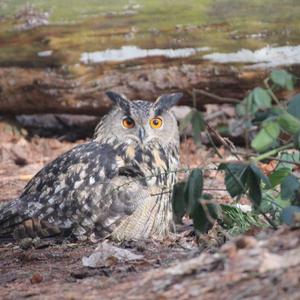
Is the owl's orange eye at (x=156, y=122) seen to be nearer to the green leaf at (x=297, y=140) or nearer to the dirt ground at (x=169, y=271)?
the dirt ground at (x=169, y=271)

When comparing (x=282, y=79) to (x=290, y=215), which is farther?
(x=290, y=215)

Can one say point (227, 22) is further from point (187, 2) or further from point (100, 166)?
point (100, 166)

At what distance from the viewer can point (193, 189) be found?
324cm

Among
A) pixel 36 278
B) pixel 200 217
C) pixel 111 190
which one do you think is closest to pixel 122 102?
pixel 111 190

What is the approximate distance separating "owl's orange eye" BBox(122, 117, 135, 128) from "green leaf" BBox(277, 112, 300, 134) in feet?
8.64

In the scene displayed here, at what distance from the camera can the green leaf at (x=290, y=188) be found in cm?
347

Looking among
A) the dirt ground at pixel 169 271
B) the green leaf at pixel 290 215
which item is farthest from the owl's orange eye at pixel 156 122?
the green leaf at pixel 290 215

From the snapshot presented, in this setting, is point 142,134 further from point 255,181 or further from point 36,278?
point 255,181

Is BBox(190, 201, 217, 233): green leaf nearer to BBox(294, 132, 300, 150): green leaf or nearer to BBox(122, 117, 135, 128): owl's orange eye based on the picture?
BBox(294, 132, 300, 150): green leaf

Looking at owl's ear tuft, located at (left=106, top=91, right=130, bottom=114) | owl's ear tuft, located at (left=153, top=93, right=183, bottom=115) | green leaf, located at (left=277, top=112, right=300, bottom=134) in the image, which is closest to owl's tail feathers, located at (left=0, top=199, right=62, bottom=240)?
owl's ear tuft, located at (left=106, top=91, right=130, bottom=114)

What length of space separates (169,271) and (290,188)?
871 mm

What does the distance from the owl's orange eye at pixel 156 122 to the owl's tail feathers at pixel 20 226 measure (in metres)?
1.06

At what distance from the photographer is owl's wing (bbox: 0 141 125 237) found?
512 centimetres

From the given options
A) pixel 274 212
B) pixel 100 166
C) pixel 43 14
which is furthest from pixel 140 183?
pixel 43 14
